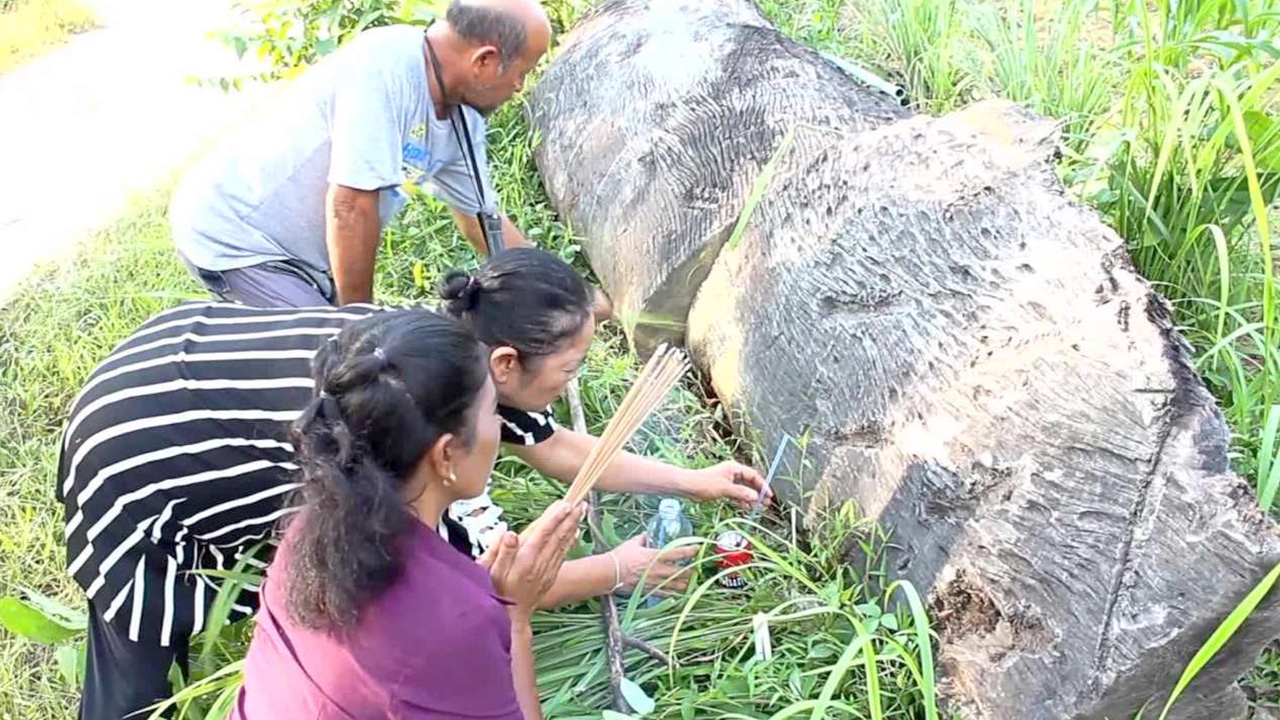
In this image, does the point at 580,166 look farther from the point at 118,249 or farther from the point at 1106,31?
the point at 1106,31

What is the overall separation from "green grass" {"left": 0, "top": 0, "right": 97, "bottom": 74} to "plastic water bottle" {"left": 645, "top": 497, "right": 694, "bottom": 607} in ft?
15.0

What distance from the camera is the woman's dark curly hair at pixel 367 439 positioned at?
1.25 m

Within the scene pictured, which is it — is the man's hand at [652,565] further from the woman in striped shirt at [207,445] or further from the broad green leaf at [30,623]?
the broad green leaf at [30,623]

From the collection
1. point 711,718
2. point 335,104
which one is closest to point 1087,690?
point 711,718

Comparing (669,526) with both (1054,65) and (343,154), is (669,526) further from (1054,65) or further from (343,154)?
(1054,65)

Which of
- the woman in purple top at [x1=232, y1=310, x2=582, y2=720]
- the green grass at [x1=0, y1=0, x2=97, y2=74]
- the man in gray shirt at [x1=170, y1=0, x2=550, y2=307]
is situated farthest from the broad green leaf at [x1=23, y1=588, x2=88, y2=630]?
the green grass at [x1=0, y1=0, x2=97, y2=74]

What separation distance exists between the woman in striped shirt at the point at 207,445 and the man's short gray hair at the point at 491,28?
0.68 metres

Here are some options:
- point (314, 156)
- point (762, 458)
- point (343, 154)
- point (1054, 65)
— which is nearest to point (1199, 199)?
point (762, 458)

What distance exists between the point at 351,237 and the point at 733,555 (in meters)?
1.00

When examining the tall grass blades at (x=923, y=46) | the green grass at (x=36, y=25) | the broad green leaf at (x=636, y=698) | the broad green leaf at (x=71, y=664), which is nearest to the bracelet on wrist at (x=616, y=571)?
the broad green leaf at (x=636, y=698)

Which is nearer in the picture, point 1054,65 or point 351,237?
point 351,237

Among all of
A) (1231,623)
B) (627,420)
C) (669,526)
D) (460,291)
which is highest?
(460,291)

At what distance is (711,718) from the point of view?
1.79m

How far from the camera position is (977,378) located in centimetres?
174
